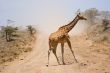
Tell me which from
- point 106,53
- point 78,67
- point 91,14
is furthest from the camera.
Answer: point 91,14

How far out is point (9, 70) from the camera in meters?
23.6

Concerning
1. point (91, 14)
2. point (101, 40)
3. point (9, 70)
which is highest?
point (91, 14)

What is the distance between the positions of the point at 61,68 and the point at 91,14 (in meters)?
53.7

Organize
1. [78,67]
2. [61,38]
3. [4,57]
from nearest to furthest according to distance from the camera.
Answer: [78,67], [61,38], [4,57]

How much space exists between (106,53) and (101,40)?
796cm

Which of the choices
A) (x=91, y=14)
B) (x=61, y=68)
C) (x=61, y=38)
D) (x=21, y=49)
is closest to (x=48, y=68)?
(x=61, y=68)

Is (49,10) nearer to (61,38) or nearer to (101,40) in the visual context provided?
(101,40)

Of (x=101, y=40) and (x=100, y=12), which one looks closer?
(x=101, y=40)

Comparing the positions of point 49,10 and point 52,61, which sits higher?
point 49,10

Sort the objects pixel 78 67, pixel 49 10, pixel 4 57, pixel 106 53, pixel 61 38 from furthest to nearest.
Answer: pixel 49 10 → pixel 4 57 → pixel 106 53 → pixel 61 38 → pixel 78 67

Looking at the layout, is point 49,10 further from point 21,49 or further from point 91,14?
point 21,49

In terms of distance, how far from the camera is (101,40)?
34.7m

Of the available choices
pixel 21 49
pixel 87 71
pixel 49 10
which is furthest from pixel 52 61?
pixel 49 10

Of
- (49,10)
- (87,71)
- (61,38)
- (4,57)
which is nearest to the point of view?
(87,71)
